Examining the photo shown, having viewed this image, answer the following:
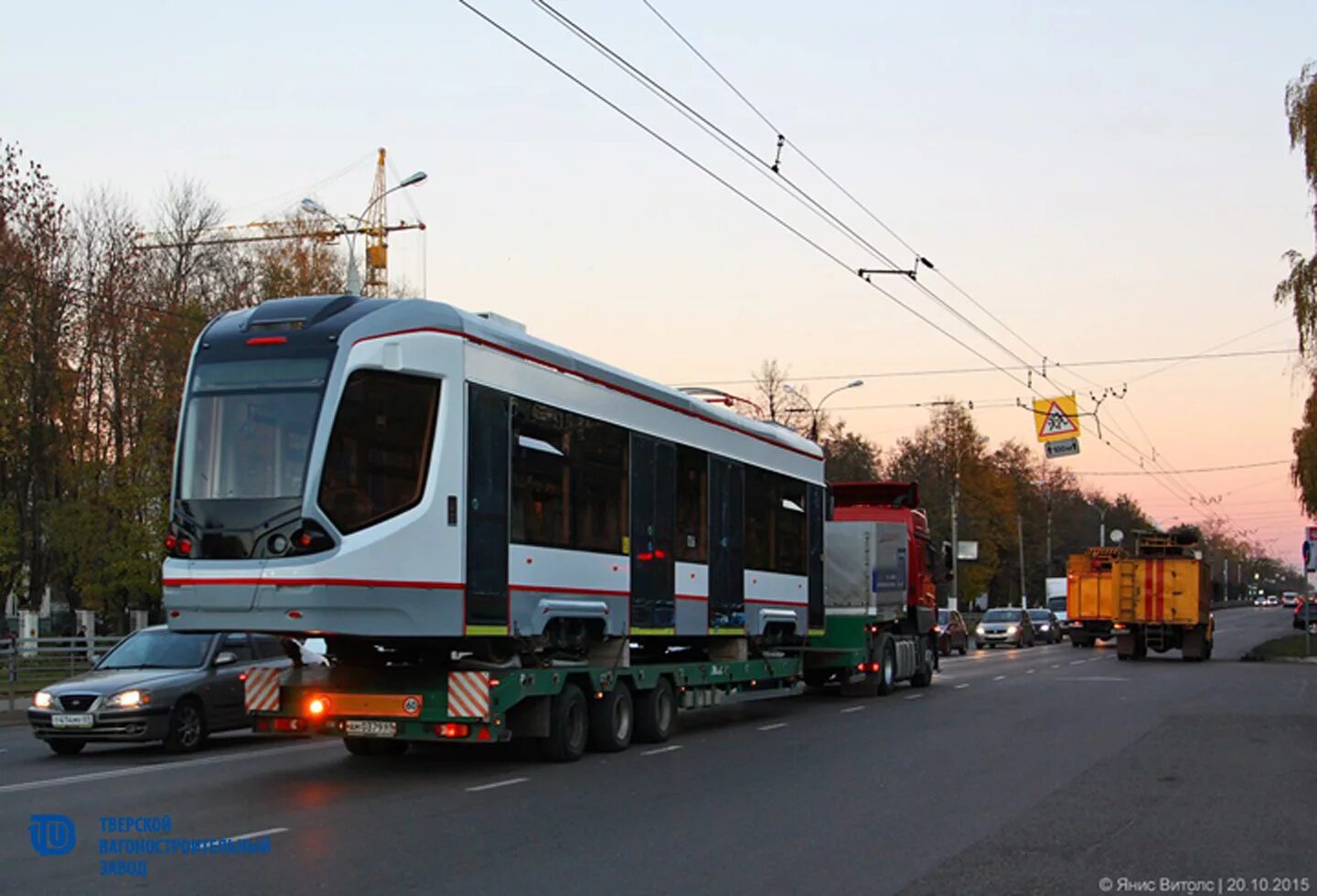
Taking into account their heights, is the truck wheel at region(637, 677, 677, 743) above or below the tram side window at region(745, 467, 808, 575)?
below

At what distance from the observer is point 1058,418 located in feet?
131

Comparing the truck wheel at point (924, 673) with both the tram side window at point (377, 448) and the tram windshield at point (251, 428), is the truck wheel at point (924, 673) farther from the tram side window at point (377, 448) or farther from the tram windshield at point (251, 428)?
the tram windshield at point (251, 428)

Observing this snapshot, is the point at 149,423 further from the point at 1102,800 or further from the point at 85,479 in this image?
the point at 1102,800

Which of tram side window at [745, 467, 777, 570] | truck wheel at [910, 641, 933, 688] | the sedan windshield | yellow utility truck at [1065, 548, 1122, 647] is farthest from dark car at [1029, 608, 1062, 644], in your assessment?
the sedan windshield

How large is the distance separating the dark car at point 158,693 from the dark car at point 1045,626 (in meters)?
48.5

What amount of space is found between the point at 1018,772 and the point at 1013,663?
25627 mm

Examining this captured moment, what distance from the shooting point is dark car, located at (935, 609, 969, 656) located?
4978cm

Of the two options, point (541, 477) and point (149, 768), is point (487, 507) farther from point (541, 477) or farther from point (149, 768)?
point (149, 768)

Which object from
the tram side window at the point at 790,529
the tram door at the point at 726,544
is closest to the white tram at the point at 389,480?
the tram door at the point at 726,544

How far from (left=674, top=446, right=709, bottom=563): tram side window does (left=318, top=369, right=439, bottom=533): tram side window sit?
511 cm

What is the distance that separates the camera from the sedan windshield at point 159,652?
16.8 metres

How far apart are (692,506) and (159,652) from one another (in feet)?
20.9

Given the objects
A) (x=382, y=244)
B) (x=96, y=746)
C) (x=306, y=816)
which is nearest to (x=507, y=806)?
(x=306, y=816)

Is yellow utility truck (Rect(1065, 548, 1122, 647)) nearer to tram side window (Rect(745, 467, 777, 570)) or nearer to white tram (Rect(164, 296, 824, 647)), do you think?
tram side window (Rect(745, 467, 777, 570))
